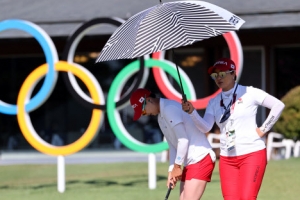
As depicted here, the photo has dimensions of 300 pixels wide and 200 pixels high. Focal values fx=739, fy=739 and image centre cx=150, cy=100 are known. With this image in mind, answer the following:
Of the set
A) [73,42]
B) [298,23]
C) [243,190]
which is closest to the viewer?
[243,190]

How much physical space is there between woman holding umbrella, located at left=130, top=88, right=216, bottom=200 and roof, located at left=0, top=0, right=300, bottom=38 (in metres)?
9.86

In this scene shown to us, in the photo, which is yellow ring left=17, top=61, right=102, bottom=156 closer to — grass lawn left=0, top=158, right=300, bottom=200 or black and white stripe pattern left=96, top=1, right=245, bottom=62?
grass lawn left=0, top=158, right=300, bottom=200

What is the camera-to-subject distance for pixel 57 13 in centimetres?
1777

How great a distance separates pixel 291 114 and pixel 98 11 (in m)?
5.28

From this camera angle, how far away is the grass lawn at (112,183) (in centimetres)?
1062

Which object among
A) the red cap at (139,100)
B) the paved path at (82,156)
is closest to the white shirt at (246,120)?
the red cap at (139,100)

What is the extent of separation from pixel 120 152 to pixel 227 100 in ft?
46.0

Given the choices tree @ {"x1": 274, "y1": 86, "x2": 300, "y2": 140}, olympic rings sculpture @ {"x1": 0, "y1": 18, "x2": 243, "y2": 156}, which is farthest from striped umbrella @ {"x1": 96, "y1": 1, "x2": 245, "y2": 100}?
tree @ {"x1": 274, "y1": 86, "x2": 300, "y2": 140}

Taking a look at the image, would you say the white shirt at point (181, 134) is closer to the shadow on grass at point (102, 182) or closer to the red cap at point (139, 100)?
the red cap at point (139, 100)

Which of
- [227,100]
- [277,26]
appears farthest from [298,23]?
[227,100]

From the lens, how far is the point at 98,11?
1758 centimetres

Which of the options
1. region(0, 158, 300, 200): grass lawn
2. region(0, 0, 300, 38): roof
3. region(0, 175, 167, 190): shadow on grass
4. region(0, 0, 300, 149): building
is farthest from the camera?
region(0, 0, 300, 149): building

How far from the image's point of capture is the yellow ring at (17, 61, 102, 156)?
1155 centimetres

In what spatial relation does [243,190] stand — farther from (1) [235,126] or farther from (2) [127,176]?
(2) [127,176]
